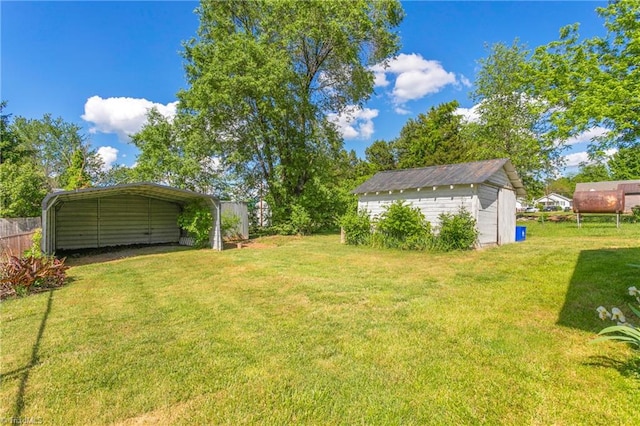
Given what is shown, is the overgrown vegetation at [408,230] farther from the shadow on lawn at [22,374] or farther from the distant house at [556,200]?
the distant house at [556,200]

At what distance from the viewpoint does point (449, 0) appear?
1098 cm

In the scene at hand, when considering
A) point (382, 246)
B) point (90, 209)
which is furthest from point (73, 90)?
point (382, 246)

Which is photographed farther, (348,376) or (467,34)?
(467,34)

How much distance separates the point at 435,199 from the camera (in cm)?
1103

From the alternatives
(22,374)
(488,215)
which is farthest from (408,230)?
(22,374)

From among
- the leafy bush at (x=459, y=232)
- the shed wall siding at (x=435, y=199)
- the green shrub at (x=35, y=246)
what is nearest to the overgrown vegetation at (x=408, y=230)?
the leafy bush at (x=459, y=232)

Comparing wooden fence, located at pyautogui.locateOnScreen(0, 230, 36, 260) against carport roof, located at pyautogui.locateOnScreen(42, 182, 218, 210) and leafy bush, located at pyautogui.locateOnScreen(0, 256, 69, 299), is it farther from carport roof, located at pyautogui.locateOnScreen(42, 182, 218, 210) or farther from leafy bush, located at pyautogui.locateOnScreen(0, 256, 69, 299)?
leafy bush, located at pyautogui.locateOnScreen(0, 256, 69, 299)

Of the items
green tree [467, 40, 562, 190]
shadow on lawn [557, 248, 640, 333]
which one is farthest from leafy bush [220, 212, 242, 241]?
green tree [467, 40, 562, 190]

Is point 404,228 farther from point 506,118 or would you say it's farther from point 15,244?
point 506,118

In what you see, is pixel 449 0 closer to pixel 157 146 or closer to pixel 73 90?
pixel 157 146

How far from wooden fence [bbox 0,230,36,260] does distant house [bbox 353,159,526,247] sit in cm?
1081

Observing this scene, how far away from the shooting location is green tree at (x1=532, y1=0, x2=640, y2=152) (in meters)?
5.96

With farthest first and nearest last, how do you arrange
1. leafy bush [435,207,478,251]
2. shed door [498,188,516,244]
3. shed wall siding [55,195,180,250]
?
shed wall siding [55,195,180,250]
shed door [498,188,516,244]
leafy bush [435,207,478,251]

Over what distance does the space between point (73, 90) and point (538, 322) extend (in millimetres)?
32278
